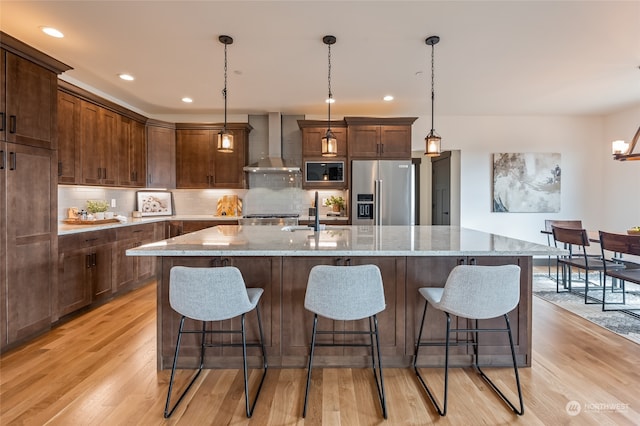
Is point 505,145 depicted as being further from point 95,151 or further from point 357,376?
point 95,151

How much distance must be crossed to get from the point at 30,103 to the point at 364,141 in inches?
155

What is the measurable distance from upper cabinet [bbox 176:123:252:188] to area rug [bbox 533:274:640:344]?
4.65 metres

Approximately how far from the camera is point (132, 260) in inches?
163

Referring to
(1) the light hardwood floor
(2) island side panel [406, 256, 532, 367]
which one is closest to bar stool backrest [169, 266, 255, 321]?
(1) the light hardwood floor

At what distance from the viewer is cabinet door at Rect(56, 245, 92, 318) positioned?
3.07m

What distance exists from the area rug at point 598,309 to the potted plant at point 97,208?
564 centimetres

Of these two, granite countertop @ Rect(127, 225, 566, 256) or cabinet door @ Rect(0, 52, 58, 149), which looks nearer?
granite countertop @ Rect(127, 225, 566, 256)

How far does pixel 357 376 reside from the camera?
2.20 m

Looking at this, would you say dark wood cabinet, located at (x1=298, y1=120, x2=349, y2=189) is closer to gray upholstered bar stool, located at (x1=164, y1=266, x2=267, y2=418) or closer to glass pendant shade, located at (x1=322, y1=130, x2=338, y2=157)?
glass pendant shade, located at (x1=322, y1=130, x2=338, y2=157)

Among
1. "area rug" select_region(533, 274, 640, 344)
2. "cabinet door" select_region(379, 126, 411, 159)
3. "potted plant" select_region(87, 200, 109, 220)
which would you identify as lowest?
"area rug" select_region(533, 274, 640, 344)

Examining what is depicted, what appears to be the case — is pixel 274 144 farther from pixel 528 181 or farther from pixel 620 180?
pixel 620 180

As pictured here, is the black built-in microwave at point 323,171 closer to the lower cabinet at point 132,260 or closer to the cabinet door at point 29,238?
the lower cabinet at point 132,260

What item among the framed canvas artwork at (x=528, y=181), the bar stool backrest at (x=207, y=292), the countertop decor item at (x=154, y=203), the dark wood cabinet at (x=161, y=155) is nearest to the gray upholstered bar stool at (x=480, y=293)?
the bar stool backrest at (x=207, y=292)

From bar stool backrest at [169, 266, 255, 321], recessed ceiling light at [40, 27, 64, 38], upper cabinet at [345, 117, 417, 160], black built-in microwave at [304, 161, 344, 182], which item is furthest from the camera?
black built-in microwave at [304, 161, 344, 182]
